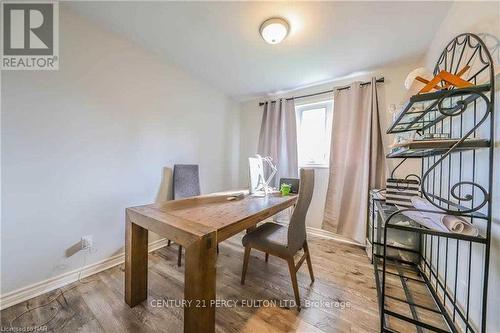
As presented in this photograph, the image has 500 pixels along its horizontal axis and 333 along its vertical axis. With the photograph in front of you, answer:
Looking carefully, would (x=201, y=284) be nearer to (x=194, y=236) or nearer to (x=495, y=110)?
(x=194, y=236)

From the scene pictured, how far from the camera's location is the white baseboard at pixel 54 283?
1328 mm

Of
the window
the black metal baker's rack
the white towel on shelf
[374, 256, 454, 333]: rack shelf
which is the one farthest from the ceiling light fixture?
[374, 256, 454, 333]: rack shelf

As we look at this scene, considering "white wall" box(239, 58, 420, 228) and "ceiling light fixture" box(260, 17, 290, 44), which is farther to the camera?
"white wall" box(239, 58, 420, 228)

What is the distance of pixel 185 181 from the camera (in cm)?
241

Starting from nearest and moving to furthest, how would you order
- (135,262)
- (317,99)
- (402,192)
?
1. (135,262)
2. (402,192)
3. (317,99)

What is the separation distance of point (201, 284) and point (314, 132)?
2.59m

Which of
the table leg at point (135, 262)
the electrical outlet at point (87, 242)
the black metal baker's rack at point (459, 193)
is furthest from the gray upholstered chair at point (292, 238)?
the electrical outlet at point (87, 242)

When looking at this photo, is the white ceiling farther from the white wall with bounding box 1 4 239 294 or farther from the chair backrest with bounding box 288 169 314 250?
the chair backrest with bounding box 288 169 314 250

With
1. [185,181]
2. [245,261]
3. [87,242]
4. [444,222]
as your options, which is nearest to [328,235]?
[245,261]

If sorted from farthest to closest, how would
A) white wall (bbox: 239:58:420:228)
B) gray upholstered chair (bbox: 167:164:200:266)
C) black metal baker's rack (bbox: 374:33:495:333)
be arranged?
gray upholstered chair (bbox: 167:164:200:266) → white wall (bbox: 239:58:420:228) → black metal baker's rack (bbox: 374:33:495:333)

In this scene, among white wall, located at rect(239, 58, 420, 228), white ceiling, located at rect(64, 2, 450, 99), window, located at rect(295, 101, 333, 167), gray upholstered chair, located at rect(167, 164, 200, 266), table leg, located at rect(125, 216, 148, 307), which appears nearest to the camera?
table leg, located at rect(125, 216, 148, 307)

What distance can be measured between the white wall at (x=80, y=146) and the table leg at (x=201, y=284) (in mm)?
1381

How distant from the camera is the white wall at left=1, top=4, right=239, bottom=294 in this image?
4.46 feet

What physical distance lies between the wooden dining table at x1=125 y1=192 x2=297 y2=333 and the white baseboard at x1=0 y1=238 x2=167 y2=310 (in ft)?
2.13
